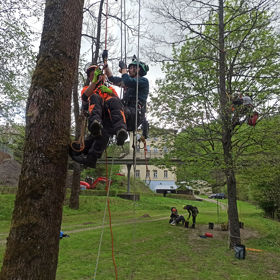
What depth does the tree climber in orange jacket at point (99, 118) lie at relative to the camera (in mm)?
3064

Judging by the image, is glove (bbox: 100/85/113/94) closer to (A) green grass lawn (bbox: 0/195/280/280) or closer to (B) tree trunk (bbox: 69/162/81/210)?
(A) green grass lawn (bbox: 0/195/280/280)

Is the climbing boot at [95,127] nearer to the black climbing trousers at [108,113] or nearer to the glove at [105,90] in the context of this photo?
the black climbing trousers at [108,113]

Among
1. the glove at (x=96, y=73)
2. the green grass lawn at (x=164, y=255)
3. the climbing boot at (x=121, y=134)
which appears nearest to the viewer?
the climbing boot at (x=121, y=134)

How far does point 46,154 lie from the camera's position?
2.30 meters

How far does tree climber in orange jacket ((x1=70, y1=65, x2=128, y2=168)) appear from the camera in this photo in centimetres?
306

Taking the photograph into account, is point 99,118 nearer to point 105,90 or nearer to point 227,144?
point 105,90

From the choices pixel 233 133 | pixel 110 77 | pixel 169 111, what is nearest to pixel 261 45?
pixel 233 133

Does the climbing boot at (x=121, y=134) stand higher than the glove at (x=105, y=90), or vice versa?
the glove at (x=105, y=90)

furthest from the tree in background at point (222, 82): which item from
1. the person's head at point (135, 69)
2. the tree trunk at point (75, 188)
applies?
the tree trunk at point (75, 188)

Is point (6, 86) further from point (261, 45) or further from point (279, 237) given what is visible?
point (279, 237)

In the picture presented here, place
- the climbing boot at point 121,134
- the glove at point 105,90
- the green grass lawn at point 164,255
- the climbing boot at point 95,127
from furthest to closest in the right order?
the green grass lawn at point 164,255 → the glove at point 105,90 → the climbing boot at point 121,134 → the climbing boot at point 95,127

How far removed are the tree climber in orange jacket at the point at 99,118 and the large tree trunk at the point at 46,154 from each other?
1.61 ft

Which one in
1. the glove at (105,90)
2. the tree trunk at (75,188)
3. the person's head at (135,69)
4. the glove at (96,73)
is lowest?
the tree trunk at (75,188)

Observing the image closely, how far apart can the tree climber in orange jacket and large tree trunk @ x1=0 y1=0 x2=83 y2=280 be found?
0.49 metres
